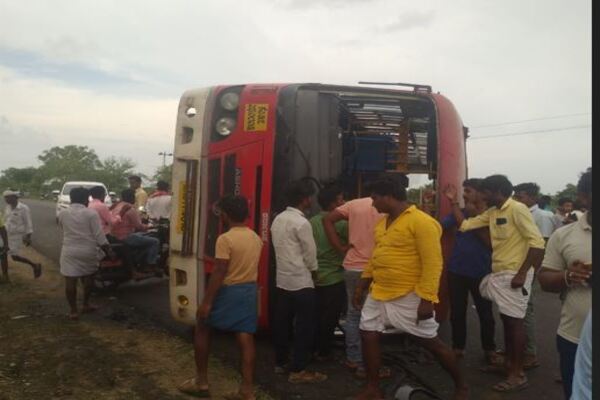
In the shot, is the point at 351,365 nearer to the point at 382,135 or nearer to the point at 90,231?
the point at 382,135

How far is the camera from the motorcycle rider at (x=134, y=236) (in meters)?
7.63

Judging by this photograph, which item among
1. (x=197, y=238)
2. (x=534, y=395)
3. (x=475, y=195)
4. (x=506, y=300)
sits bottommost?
(x=534, y=395)

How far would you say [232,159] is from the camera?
5055 millimetres

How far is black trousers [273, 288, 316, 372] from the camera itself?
450 centimetres

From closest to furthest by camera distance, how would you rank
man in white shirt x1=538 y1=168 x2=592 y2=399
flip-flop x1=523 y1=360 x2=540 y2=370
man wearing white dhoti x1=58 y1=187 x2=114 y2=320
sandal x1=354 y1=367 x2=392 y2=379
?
man in white shirt x1=538 y1=168 x2=592 y2=399, sandal x1=354 y1=367 x2=392 y2=379, flip-flop x1=523 y1=360 x2=540 y2=370, man wearing white dhoti x1=58 y1=187 x2=114 y2=320

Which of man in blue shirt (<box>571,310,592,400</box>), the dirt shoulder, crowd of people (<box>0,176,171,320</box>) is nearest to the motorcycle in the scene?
crowd of people (<box>0,176,171,320</box>)

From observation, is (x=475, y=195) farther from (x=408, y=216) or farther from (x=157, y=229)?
(x=157, y=229)

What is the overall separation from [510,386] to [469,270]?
1.03 metres

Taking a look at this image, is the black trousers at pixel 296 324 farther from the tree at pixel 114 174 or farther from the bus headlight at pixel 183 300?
the tree at pixel 114 174

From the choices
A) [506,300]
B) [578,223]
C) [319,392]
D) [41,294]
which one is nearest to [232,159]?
[319,392]

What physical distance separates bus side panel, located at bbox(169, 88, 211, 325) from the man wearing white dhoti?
1.56 meters

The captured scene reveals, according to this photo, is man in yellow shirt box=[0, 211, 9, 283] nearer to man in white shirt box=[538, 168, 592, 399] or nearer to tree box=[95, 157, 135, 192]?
man in white shirt box=[538, 168, 592, 399]

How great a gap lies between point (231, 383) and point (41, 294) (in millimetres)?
4534

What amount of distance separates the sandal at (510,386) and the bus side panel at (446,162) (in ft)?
3.03
